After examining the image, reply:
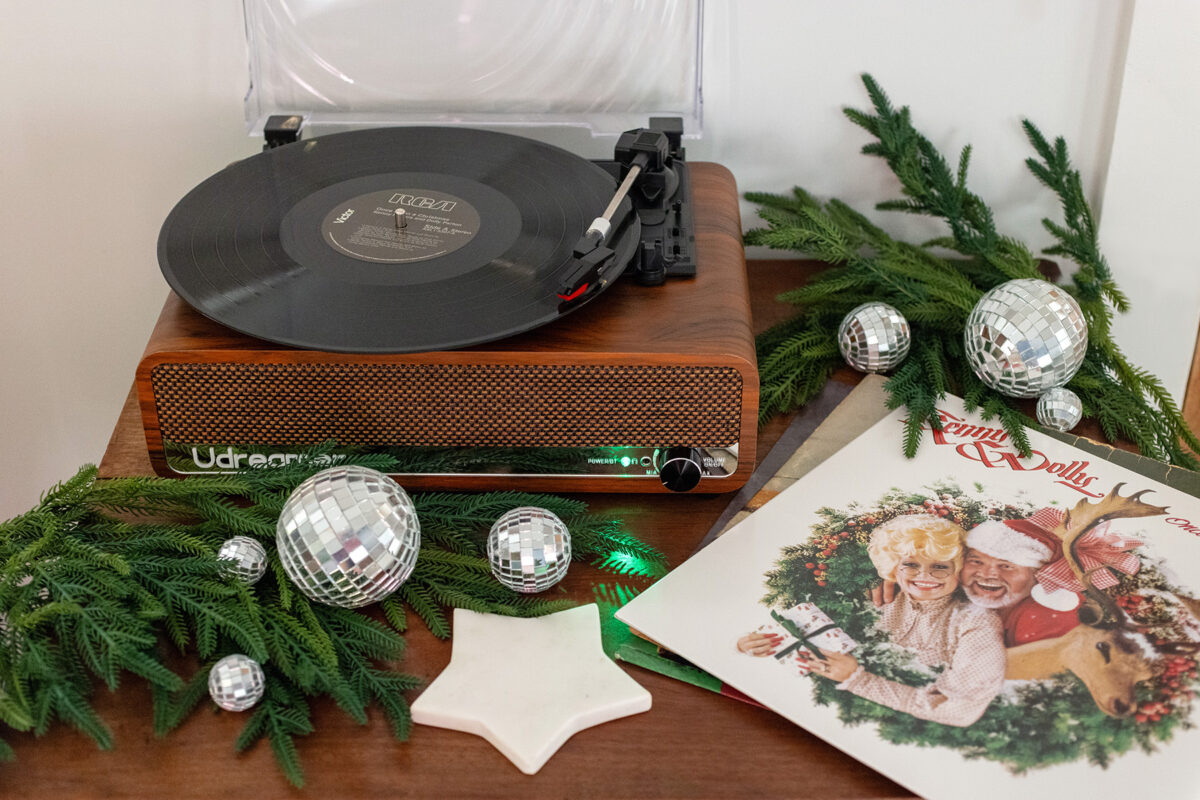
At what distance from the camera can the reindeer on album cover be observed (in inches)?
27.1

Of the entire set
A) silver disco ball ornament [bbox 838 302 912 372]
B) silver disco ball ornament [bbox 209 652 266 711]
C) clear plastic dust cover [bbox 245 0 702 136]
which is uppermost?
clear plastic dust cover [bbox 245 0 702 136]

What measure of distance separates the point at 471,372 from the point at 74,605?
1.01 feet

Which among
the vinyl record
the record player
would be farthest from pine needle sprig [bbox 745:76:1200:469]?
the vinyl record

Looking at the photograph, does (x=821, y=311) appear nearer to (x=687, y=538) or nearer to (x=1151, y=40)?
(x=687, y=538)

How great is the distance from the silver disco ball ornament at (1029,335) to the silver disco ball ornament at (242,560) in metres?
0.62

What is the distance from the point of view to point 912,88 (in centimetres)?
117

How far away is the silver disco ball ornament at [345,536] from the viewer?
708 millimetres

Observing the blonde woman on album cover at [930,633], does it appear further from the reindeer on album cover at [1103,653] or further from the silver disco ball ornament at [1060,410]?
the silver disco ball ornament at [1060,410]

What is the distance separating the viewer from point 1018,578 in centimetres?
77

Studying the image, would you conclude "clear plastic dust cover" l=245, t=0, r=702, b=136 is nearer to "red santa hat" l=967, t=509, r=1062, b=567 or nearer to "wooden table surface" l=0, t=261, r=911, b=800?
"red santa hat" l=967, t=509, r=1062, b=567

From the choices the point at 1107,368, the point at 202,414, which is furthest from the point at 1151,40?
the point at 202,414

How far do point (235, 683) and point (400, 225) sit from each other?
0.40 m

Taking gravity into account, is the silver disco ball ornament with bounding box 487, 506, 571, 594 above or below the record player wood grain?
below

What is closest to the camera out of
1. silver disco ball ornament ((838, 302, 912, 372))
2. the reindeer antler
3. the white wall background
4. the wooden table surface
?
the wooden table surface
